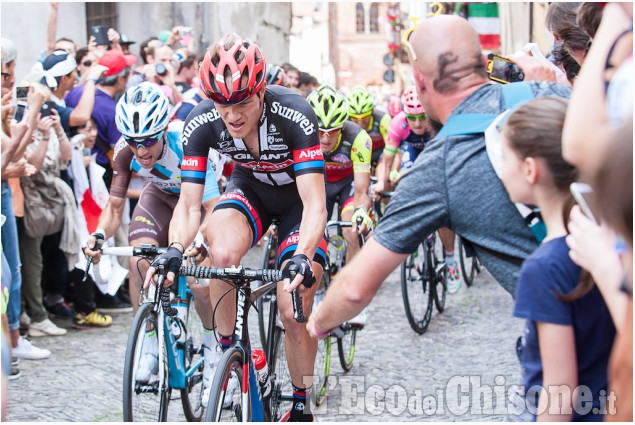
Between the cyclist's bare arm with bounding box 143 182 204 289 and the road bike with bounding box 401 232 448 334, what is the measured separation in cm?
343

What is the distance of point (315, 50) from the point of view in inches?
2327

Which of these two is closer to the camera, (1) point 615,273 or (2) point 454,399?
(1) point 615,273

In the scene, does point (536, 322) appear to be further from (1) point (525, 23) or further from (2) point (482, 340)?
(1) point (525, 23)

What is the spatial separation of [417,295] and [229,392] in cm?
435

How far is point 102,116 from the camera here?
321 inches

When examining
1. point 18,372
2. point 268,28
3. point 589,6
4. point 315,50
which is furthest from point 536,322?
point 315,50

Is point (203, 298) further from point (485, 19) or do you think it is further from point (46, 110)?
point (485, 19)

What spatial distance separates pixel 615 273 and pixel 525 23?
17.5 m

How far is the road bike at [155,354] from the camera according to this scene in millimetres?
4406

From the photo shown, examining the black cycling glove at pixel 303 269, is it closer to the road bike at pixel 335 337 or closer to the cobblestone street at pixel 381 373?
the road bike at pixel 335 337

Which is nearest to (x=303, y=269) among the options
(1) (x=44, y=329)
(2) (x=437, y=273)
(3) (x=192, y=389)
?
(3) (x=192, y=389)

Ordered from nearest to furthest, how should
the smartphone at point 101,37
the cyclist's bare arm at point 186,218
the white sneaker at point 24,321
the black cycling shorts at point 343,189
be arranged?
the cyclist's bare arm at point 186,218 < the white sneaker at point 24,321 < the black cycling shorts at point 343,189 < the smartphone at point 101,37

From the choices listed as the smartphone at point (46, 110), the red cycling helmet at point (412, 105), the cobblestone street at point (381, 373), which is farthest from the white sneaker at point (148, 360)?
the red cycling helmet at point (412, 105)

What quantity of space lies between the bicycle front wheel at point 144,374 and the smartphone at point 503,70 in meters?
2.19
